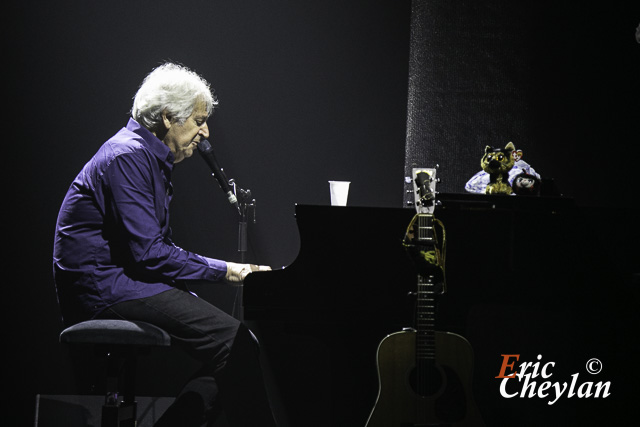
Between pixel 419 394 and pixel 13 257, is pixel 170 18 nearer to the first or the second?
pixel 13 257

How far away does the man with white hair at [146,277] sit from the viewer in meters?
2.45

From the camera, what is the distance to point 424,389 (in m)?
2.24

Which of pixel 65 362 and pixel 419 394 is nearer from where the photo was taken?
pixel 419 394

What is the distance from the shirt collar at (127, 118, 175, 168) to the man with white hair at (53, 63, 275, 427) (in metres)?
0.06

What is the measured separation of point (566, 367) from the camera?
9.28ft

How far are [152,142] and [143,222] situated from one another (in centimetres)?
43

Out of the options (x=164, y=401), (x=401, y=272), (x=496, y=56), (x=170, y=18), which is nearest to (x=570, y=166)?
(x=496, y=56)

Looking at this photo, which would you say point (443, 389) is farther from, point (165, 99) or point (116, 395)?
point (165, 99)

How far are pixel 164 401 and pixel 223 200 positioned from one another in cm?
104

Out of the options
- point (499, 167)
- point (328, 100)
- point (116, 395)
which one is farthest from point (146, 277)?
point (499, 167)

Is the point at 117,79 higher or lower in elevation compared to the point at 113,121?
higher

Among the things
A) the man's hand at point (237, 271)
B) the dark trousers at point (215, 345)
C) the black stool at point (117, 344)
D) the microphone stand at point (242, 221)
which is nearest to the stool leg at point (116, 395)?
the black stool at point (117, 344)

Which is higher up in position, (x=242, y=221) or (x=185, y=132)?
(x=185, y=132)

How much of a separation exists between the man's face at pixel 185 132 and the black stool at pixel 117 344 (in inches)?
34.7
